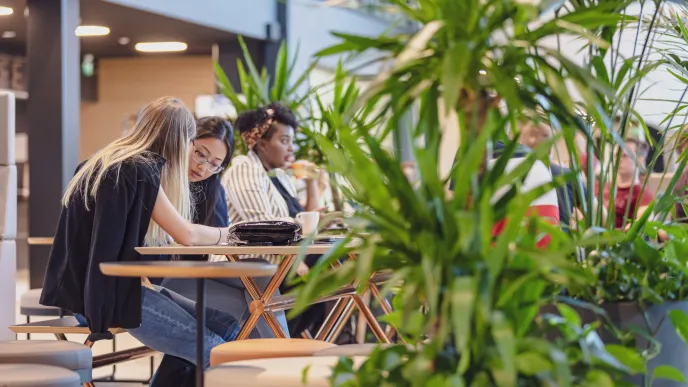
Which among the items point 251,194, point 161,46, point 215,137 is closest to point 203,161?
point 215,137

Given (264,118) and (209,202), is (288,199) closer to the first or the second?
(264,118)

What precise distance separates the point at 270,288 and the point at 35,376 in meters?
1.04

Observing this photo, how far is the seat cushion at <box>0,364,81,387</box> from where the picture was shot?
2.70m

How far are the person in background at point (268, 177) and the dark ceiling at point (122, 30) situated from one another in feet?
7.52

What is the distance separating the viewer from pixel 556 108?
2123 millimetres

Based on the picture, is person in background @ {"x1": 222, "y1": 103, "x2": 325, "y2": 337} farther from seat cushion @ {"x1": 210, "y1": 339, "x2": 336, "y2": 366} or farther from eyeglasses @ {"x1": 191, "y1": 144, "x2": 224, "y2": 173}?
seat cushion @ {"x1": 210, "y1": 339, "x2": 336, "y2": 366}

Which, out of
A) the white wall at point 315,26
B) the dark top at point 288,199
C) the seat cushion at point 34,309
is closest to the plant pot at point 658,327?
the seat cushion at point 34,309

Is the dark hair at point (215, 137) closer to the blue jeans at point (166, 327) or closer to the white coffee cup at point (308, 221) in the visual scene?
the white coffee cup at point (308, 221)

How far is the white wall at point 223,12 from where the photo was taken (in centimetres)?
759

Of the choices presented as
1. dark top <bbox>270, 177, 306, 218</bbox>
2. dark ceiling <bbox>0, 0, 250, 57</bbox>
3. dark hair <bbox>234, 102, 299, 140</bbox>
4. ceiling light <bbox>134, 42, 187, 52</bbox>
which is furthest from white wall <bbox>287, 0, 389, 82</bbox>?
dark top <bbox>270, 177, 306, 218</bbox>

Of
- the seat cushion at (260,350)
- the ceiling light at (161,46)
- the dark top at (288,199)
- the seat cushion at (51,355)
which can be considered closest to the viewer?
the seat cushion at (260,350)

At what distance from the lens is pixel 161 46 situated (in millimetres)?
9891

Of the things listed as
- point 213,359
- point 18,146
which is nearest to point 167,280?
point 213,359

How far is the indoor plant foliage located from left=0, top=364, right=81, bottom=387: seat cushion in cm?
104
